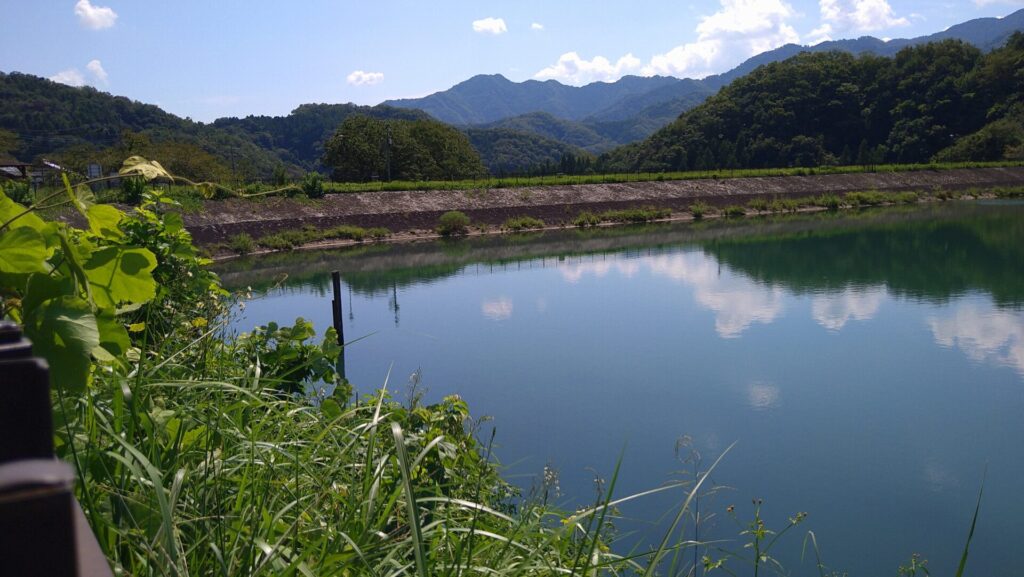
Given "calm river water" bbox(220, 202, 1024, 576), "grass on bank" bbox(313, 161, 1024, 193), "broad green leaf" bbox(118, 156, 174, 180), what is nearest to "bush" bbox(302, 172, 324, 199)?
"grass on bank" bbox(313, 161, 1024, 193)

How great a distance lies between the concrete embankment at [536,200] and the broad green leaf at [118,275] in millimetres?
22955

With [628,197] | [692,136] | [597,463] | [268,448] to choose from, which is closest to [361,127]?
[628,197]

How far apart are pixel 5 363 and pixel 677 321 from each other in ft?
44.5

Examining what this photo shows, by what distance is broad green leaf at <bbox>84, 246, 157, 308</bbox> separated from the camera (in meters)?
1.46

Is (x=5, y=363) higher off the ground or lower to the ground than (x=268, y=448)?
higher

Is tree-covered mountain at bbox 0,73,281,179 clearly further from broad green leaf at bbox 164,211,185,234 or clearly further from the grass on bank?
broad green leaf at bbox 164,211,185,234

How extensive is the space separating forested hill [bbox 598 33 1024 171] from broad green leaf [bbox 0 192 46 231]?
204 feet

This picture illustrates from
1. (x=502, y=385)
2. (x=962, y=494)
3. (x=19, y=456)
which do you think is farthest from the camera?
(x=502, y=385)

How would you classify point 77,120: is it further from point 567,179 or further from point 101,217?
point 101,217

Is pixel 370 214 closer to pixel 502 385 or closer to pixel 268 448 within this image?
pixel 502 385

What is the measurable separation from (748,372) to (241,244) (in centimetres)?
1786

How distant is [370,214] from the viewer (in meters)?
29.0

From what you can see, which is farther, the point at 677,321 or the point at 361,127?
the point at 361,127

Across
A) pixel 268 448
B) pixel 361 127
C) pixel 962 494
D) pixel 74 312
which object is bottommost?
pixel 962 494
